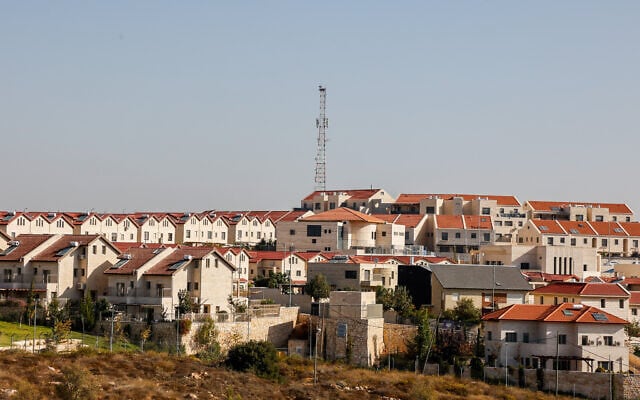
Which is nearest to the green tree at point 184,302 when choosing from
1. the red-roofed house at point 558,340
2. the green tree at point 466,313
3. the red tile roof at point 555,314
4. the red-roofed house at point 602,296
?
the green tree at point 466,313

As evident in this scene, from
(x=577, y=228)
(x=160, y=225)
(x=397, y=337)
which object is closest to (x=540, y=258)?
(x=577, y=228)

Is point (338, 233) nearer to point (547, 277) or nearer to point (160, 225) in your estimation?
point (160, 225)

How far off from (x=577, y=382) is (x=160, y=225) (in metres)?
45.1

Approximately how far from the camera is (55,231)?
81062 mm

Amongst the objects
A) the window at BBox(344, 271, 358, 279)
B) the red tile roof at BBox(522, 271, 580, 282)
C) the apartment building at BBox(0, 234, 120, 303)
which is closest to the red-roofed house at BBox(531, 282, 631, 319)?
the red tile roof at BBox(522, 271, 580, 282)

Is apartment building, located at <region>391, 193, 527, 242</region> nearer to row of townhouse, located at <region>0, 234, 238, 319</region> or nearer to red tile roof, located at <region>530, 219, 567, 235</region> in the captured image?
red tile roof, located at <region>530, 219, 567, 235</region>

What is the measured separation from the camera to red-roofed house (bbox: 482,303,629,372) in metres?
53.5

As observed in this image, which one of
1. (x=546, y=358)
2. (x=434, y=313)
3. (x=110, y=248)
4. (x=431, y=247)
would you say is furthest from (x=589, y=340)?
(x=431, y=247)

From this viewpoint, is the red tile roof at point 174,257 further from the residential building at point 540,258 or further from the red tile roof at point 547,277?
the residential building at point 540,258

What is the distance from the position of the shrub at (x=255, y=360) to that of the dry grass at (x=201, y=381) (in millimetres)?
740

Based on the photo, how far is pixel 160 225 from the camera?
90.3 meters

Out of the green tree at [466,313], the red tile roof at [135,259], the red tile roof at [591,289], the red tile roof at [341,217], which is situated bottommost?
the green tree at [466,313]

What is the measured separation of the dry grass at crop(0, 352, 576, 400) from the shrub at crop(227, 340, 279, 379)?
740 millimetres

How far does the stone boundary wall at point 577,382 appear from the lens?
50.8m
